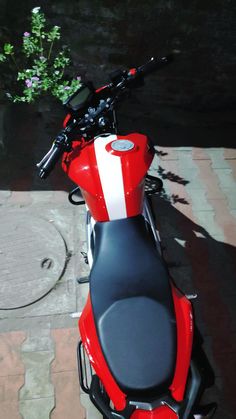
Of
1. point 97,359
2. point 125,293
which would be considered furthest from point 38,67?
point 97,359

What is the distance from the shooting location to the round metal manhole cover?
3.51 meters

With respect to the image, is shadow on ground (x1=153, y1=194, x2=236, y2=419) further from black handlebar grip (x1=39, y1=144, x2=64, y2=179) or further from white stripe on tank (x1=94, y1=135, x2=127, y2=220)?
black handlebar grip (x1=39, y1=144, x2=64, y2=179)

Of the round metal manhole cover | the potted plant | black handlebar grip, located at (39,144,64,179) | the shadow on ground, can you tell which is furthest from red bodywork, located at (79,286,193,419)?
the potted plant

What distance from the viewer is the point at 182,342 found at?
199 cm

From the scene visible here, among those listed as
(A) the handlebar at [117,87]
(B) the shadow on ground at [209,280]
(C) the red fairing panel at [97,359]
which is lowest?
(B) the shadow on ground at [209,280]

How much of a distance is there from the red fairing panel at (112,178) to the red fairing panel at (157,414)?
1.18 meters

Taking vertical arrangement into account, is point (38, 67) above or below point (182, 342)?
above

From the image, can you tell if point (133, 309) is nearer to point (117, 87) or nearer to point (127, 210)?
point (127, 210)

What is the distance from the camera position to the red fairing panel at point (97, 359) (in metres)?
1.86

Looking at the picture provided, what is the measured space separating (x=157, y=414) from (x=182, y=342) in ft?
1.22

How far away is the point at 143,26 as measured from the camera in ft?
15.9

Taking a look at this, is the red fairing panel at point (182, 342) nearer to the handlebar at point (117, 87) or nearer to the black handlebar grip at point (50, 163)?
the black handlebar grip at point (50, 163)

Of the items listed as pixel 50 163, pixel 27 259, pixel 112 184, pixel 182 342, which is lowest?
pixel 27 259

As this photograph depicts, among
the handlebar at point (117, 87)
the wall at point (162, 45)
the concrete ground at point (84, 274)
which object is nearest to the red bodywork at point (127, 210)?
the handlebar at point (117, 87)
